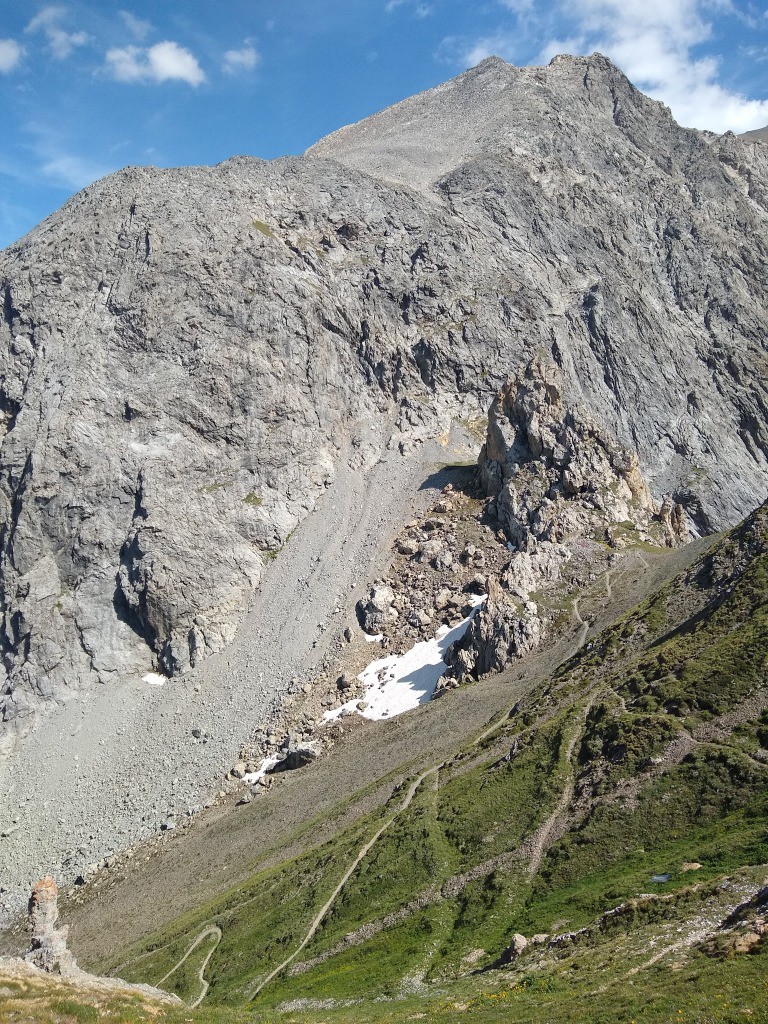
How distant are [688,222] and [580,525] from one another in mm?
109246

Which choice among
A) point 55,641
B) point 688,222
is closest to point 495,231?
point 688,222

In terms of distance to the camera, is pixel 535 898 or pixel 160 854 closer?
pixel 535 898

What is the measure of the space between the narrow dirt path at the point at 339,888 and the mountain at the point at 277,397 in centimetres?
2424

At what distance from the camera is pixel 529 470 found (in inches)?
3777

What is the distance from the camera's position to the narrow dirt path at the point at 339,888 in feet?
117

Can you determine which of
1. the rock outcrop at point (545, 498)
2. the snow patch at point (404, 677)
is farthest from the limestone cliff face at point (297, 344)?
the snow patch at point (404, 677)

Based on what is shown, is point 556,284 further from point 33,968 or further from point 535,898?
point 33,968

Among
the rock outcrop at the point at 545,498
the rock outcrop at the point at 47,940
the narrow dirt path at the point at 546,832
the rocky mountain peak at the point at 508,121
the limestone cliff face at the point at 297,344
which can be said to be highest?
the rocky mountain peak at the point at 508,121

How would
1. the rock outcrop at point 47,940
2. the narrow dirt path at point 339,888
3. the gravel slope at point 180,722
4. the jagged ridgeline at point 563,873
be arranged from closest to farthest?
the jagged ridgeline at point 563,873 < the rock outcrop at point 47,940 < the narrow dirt path at point 339,888 < the gravel slope at point 180,722

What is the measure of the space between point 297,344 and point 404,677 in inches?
2679

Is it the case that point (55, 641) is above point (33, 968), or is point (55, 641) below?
above

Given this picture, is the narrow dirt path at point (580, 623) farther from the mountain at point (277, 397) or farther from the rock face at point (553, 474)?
the mountain at point (277, 397)

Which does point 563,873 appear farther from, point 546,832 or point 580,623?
point 580,623

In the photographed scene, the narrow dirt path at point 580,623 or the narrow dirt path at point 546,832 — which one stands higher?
the narrow dirt path at point 580,623
